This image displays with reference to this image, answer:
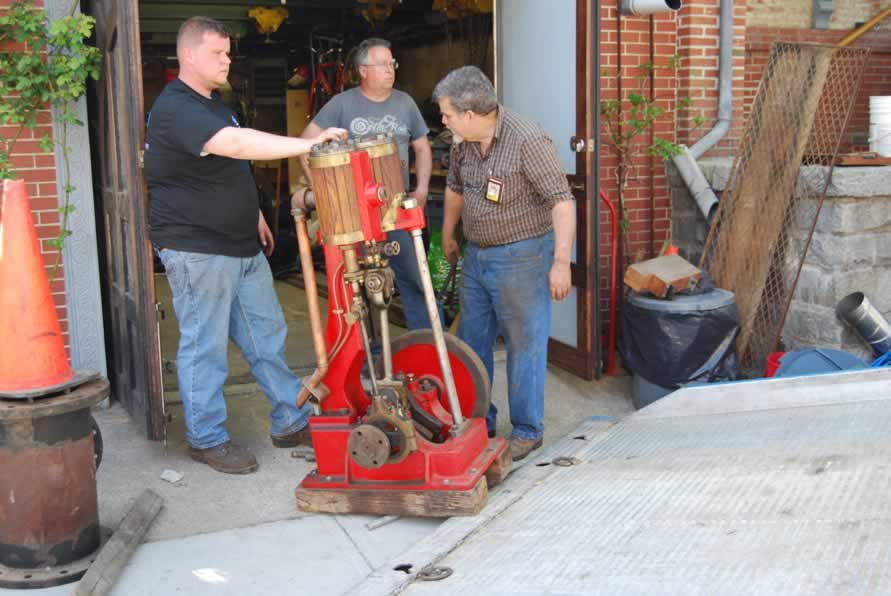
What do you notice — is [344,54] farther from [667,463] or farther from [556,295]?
[667,463]

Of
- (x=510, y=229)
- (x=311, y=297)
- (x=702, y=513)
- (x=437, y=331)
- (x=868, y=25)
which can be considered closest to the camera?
(x=702, y=513)

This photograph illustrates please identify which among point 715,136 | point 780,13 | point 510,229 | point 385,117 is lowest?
point 510,229

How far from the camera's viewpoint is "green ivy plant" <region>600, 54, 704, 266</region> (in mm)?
6035

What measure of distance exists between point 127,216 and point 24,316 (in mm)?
1249

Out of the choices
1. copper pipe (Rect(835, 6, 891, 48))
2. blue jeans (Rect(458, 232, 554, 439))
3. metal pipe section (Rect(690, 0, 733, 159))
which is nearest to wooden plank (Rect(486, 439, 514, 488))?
blue jeans (Rect(458, 232, 554, 439))

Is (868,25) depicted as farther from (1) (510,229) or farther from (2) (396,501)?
(2) (396,501)

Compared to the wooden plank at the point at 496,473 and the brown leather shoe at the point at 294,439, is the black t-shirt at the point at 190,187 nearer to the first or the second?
the brown leather shoe at the point at 294,439

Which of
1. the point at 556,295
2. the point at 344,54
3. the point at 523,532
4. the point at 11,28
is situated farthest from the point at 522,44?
the point at 344,54

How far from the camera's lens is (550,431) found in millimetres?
5051

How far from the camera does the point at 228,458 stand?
4.41 meters

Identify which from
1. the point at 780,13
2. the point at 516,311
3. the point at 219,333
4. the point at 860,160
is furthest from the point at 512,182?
the point at 780,13

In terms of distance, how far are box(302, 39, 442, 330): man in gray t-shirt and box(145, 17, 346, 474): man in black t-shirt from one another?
75 centimetres

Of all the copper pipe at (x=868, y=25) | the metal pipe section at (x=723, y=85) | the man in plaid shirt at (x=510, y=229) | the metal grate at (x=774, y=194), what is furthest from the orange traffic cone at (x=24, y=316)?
the copper pipe at (x=868, y=25)

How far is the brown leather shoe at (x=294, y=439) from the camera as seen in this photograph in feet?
15.4
